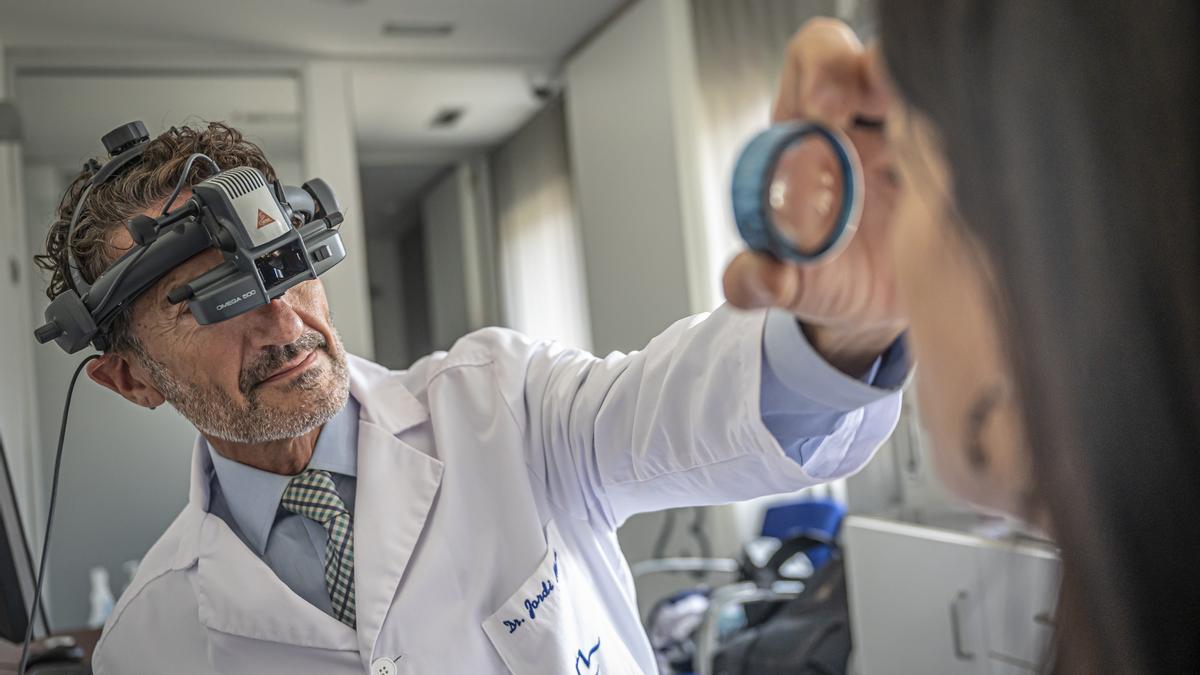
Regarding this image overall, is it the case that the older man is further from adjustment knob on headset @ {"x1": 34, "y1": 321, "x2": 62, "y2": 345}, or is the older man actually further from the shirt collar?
adjustment knob on headset @ {"x1": 34, "y1": 321, "x2": 62, "y2": 345}

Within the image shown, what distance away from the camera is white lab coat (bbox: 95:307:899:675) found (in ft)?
3.51

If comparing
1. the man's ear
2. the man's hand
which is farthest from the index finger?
the man's ear

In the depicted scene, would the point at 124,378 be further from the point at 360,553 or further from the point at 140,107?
the point at 140,107

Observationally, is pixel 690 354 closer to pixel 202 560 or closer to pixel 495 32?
pixel 202 560

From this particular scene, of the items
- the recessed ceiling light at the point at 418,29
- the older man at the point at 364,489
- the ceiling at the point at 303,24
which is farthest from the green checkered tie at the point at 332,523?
the recessed ceiling light at the point at 418,29

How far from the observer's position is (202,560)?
115 cm

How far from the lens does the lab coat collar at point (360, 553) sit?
1.08 metres

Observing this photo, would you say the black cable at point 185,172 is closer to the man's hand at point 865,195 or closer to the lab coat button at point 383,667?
the lab coat button at point 383,667

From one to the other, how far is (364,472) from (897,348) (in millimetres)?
752

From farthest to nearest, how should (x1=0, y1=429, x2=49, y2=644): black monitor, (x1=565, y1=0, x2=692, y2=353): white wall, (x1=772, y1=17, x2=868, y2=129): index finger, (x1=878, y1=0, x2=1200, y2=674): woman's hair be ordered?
(x1=565, y1=0, x2=692, y2=353): white wall → (x1=0, y1=429, x2=49, y2=644): black monitor → (x1=772, y1=17, x2=868, y2=129): index finger → (x1=878, y1=0, x2=1200, y2=674): woman's hair

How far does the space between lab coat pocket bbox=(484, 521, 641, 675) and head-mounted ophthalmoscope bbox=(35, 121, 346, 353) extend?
1.33 ft

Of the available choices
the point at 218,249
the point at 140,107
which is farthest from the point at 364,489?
the point at 140,107

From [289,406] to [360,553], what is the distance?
0.59 ft

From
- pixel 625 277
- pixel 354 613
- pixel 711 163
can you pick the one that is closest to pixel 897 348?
pixel 354 613
